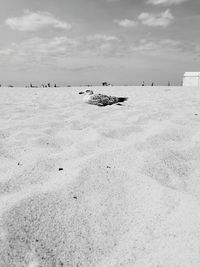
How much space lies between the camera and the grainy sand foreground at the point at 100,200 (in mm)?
1303

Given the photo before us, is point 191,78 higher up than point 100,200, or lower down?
higher up

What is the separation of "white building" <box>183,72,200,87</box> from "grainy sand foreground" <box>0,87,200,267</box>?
21143 mm

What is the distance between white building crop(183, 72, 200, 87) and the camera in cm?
2273

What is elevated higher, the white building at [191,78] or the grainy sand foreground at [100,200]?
the white building at [191,78]

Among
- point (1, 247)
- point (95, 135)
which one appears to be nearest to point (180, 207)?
point (1, 247)

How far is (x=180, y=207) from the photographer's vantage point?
1.63 metres

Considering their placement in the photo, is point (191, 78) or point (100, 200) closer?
point (100, 200)

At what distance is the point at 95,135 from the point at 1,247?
1.90 metres

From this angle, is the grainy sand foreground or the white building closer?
the grainy sand foreground

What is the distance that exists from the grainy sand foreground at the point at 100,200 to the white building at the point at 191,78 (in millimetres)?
21143

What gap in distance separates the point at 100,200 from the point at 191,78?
2314 cm

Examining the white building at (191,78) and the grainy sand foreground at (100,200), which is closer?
the grainy sand foreground at (100,200)

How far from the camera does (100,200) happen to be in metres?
1.72

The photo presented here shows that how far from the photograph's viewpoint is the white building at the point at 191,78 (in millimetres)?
22734
